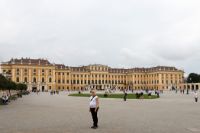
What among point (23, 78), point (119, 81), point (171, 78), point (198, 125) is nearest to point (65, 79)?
point (23, 78)

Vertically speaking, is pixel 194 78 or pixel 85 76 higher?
pixel 85 76

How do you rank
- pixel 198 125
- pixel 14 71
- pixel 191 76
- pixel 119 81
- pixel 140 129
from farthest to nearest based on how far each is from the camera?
pixel 119 81 → pixel 191 76 → pixel 14 71 → pixel 198 125 → pixel 140 129

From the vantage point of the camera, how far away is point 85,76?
547 ft

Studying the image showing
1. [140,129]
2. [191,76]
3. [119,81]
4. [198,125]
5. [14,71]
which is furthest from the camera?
[119,81]

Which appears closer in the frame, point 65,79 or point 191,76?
point 65,79

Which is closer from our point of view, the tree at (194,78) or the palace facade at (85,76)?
the palace facade at (85,76)

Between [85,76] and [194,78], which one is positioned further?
[85,76]

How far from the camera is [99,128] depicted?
12953 millimetres

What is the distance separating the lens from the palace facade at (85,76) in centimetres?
14038

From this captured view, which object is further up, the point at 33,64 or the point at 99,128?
the point at 33,64

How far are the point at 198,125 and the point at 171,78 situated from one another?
508 feet

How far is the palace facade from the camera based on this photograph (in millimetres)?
A: 140375

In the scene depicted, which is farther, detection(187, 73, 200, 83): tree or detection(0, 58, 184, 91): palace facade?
detection(187, 73, 200, 83): tree

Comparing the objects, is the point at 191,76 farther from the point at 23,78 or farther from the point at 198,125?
the point at 198,125
